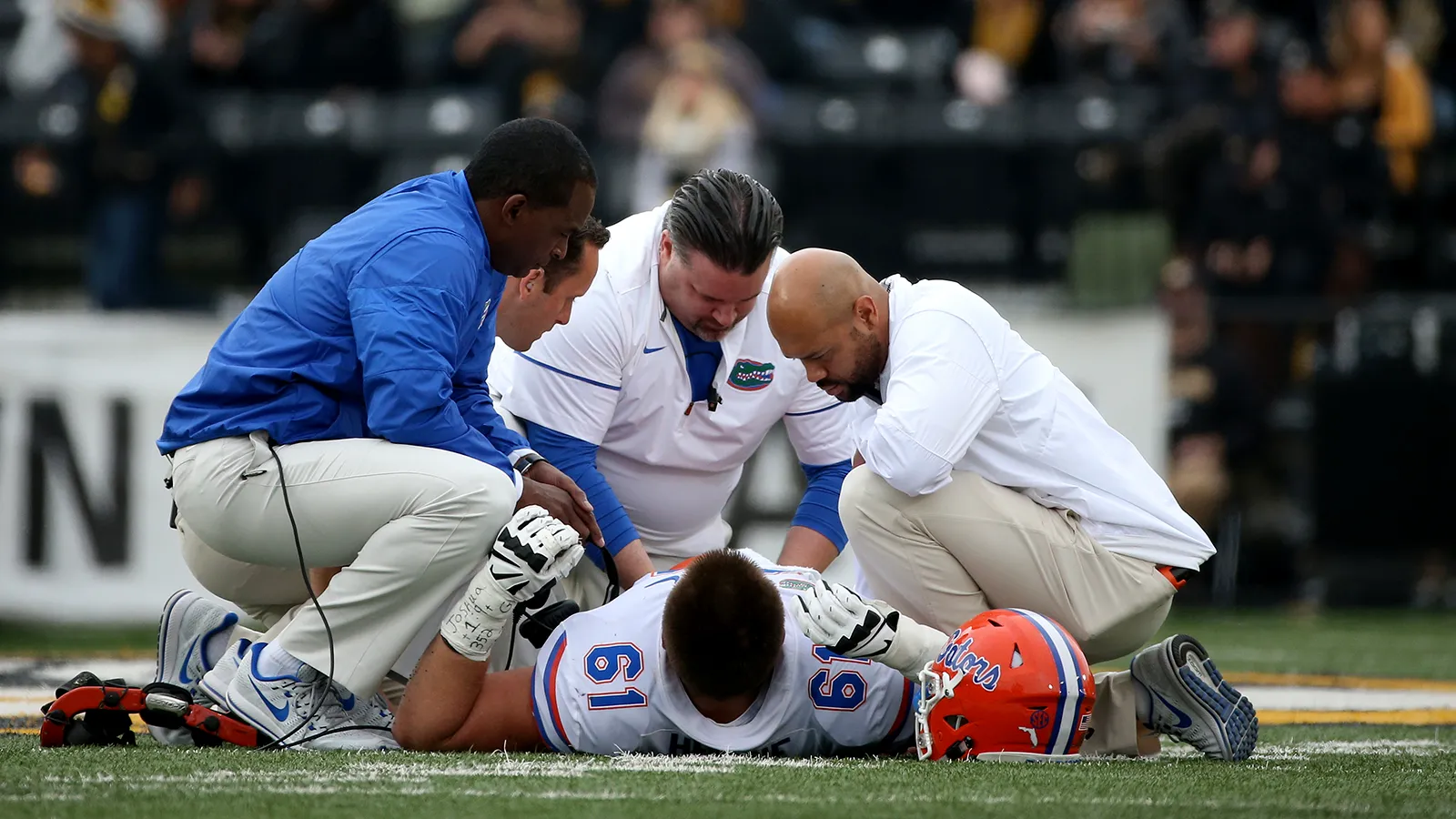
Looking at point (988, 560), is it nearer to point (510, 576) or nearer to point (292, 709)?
point (510, 576)

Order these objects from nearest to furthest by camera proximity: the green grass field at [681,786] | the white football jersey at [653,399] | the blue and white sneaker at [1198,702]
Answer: the green grass field at [681,786]
the blue and white sneaker at [1198,702]
the white football jersey at [653,399]

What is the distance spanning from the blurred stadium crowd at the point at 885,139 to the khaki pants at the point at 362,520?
5.43 metres

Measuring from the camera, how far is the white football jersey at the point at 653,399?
5070 mm

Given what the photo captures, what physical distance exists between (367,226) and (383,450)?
535 mm

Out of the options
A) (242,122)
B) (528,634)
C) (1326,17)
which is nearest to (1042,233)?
(1326,17)

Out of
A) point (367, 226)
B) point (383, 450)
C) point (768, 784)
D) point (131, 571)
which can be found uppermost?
point (367, 226)

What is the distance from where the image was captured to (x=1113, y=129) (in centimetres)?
1066

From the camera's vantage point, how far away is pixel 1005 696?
13.0 ft

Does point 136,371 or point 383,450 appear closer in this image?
point 383,450

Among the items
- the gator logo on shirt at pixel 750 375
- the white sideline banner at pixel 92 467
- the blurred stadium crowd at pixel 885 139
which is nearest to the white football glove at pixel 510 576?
the gator logo on shirt at pixel 750 375

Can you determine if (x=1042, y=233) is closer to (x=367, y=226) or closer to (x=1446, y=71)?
(x=1446, y=71)

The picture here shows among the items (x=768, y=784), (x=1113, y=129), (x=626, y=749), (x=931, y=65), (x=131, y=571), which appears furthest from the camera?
(x=931, y=65)

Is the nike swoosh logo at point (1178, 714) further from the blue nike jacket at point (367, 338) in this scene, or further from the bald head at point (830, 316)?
the blue nike jacket at point (367, 338)

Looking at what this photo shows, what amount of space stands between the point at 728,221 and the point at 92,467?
436 centimetres
